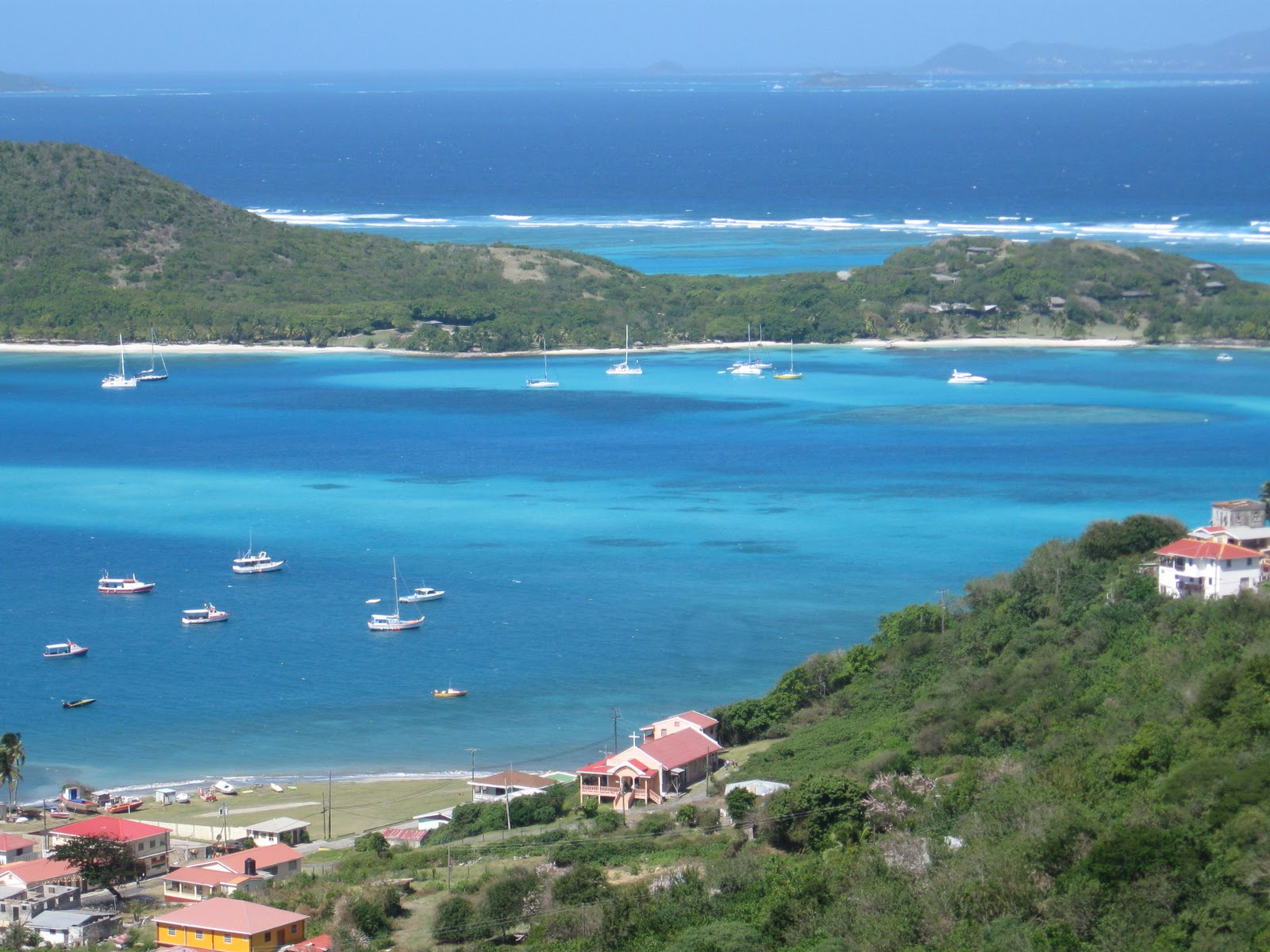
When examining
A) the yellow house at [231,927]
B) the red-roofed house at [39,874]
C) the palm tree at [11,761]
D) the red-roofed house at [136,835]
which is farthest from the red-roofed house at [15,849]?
the yellow house at [231,927]

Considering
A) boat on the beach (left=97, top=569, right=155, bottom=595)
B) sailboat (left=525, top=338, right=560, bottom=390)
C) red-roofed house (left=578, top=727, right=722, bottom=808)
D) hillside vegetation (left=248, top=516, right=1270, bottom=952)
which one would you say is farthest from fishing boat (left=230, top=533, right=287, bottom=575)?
sailboat (left=525, top=338, right=560, bottom=390)

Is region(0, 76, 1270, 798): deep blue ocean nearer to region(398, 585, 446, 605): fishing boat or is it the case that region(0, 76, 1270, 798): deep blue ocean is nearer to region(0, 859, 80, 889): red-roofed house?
region(398, 585, 446, 605): fishing boat

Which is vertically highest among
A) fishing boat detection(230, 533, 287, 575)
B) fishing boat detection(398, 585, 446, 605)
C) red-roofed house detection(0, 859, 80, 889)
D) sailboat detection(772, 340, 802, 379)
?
sailboat detection(772, 340, 802, 379)

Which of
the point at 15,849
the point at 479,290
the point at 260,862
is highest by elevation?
the point at 479,290

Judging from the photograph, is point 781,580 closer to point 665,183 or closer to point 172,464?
point 172,464

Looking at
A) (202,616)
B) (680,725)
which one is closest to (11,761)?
(680,725)

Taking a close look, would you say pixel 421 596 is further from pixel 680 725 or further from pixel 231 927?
pixel 231 927

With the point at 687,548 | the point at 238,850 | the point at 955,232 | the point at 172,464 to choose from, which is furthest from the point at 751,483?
the point at 955,232
